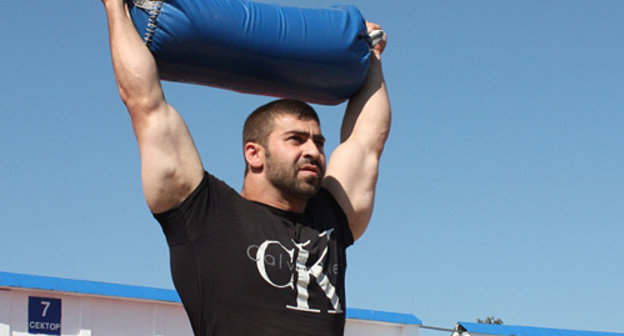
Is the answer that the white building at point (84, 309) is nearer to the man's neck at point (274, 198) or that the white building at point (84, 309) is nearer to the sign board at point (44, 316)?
the sign board at point (44, 316)

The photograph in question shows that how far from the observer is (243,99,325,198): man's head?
3211 millimetres

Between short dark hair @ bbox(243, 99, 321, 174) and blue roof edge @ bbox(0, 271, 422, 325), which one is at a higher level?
blue roof edge @ bbox(0, 271, 422, 325)

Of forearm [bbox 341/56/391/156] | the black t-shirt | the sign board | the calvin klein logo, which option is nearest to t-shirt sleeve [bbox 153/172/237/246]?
the black t-shirt

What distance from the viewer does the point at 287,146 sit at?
324cm

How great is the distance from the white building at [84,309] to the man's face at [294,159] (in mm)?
5754

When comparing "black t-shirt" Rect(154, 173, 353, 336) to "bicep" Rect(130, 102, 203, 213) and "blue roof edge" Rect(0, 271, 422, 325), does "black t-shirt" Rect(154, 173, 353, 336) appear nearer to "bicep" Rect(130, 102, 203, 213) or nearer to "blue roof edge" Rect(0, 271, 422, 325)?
"bicep" Rect(130, 102, 203, 213)

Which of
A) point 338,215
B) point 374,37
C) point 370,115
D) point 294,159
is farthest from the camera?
point 374,37

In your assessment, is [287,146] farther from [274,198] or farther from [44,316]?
[44,316]

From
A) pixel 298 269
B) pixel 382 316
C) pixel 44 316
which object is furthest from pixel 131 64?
pixel 382 316

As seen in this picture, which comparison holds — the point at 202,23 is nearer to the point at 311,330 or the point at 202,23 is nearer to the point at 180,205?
the point at 180,205

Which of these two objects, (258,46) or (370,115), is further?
(370,115)

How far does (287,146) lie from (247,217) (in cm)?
33

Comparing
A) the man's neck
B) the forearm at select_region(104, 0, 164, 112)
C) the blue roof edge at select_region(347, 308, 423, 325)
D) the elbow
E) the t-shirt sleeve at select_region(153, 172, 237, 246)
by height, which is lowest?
the t-shirt sleeve at select_region(153, 172, 237, 246)

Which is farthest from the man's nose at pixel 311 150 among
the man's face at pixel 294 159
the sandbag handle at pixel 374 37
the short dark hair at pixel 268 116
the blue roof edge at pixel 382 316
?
the blue roof edge at pixel 382 316
